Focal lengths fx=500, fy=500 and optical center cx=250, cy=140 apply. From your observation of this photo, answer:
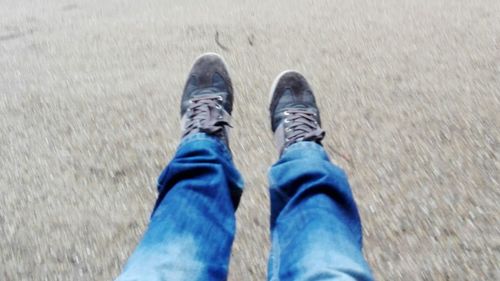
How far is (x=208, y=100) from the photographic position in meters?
1.02

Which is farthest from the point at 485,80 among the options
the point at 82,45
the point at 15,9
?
the point at 15,9

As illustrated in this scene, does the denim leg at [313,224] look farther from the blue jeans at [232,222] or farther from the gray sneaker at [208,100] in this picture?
the gray sneaker at [208,100]

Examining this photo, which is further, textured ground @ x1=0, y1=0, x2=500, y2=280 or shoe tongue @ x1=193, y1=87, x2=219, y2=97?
shoe tongue @ x1=193, y1=87, x2=219, y2=97

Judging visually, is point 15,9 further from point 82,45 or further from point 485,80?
point 485,80

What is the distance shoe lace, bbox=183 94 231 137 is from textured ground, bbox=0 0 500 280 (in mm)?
93

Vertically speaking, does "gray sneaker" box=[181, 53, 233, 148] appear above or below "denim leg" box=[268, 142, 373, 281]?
above

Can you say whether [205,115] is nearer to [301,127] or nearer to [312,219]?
[301,127]

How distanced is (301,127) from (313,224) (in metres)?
0.31

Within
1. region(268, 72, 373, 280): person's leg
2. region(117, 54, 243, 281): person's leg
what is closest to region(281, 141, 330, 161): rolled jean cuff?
region(268, 72, 373, 280): person's leg

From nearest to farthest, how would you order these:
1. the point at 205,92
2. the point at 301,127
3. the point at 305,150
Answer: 1. the point at 305,150
2. the point at 301,127
3. the point at 205,92

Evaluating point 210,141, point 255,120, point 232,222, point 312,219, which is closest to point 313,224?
point 312,219

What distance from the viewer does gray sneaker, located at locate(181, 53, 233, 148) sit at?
2.97 ft

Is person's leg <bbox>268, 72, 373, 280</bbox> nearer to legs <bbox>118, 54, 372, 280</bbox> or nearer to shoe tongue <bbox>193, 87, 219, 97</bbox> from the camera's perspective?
legs <bbox>118, 54, 372, 280</bbox>

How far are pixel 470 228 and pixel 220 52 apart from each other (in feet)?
2.60
